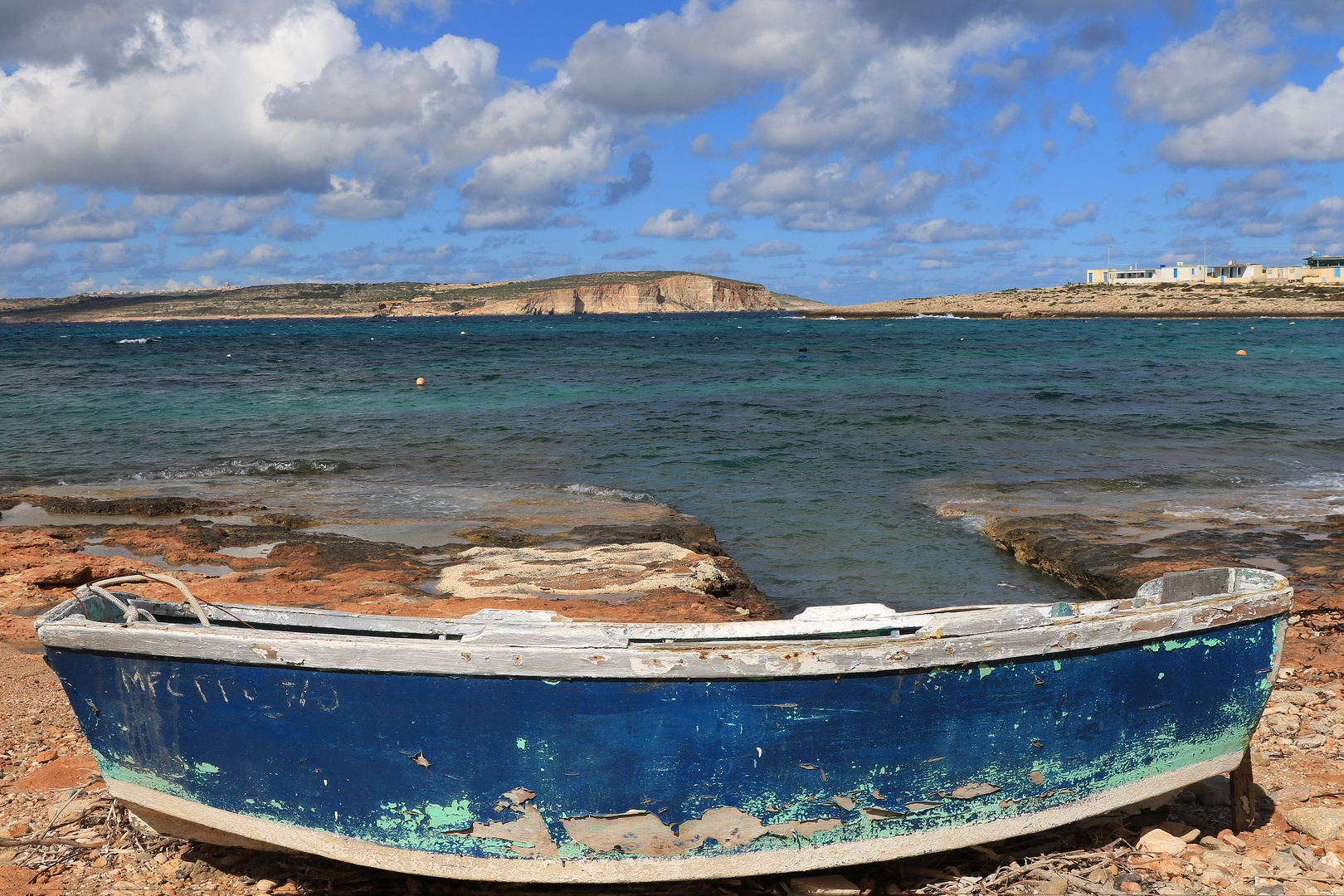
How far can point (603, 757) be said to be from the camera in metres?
3.25

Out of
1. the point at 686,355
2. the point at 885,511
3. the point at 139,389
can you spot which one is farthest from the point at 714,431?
the point at 686,355

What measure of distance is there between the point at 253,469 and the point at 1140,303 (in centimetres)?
8445

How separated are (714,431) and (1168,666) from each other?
545 inches

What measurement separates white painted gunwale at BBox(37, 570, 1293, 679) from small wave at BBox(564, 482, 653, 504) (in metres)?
7.67

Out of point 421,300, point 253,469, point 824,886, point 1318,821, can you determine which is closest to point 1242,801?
point 1318,821

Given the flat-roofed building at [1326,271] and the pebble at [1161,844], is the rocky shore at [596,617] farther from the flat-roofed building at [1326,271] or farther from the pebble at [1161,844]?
the flat-roofed building at [1326,271]

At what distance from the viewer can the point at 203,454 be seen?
15336 mm

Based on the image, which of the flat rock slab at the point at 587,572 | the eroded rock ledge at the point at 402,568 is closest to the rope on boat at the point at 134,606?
the eroded rock ledge at the point at 402,568

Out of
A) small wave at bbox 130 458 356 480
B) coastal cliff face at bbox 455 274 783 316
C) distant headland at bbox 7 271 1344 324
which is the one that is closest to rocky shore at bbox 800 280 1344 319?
distant headland at bbox 7 271 1344 324

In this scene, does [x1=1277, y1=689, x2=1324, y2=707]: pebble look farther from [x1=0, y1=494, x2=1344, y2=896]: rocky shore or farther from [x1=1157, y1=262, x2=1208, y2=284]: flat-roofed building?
[x1=1157, y1=262, x2=1208, y2=284]: flat-roofed building

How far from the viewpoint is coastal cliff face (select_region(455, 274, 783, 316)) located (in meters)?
162

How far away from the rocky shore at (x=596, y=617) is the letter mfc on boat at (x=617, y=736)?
254 mm

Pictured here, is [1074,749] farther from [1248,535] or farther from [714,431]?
[714,431]

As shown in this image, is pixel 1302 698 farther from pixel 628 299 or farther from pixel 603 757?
pixel 628 299
